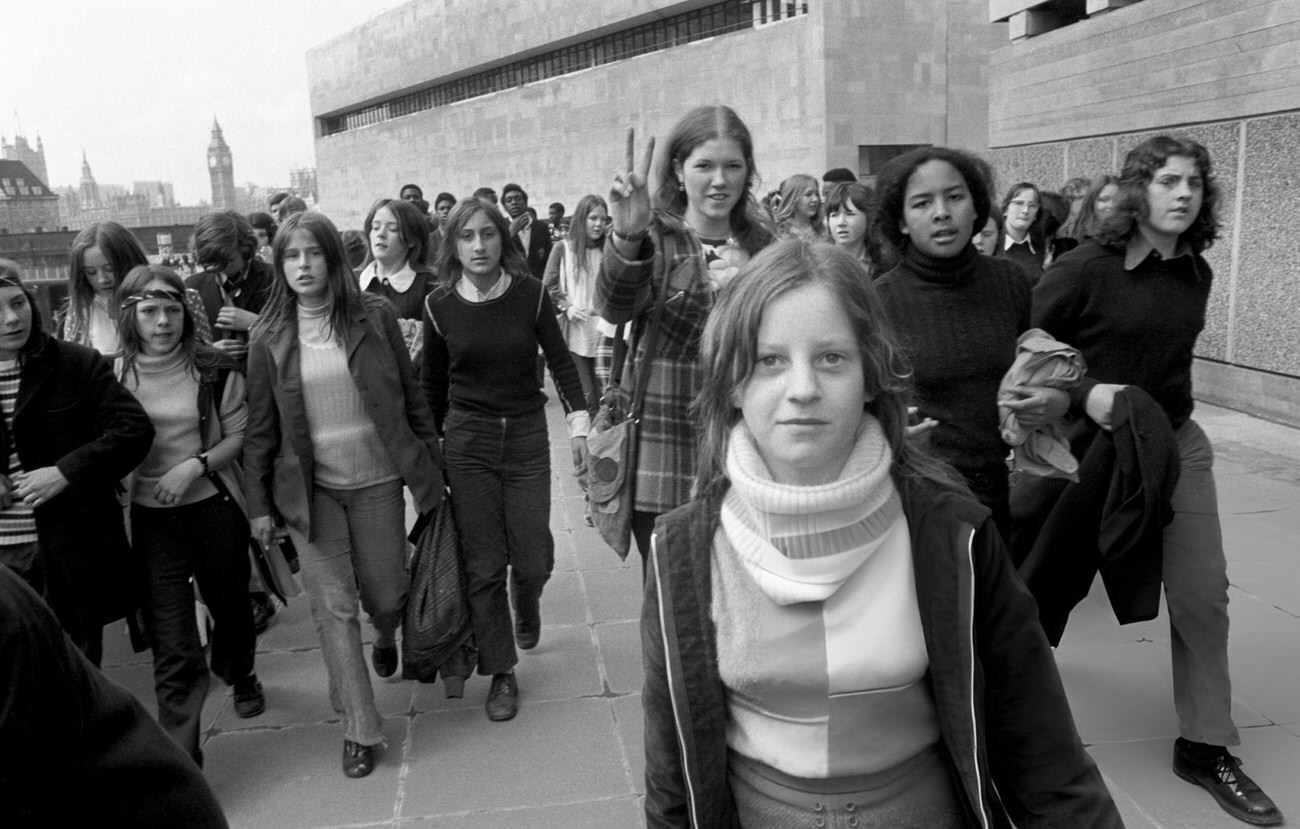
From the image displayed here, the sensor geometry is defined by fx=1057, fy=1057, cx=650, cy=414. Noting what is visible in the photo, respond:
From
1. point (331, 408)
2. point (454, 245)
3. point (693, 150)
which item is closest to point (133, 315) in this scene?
point (331, 408)

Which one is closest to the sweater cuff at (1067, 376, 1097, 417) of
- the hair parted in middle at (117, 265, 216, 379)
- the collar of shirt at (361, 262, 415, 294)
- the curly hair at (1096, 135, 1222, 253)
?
the curly hair at (1096, 135, 1222, 253)

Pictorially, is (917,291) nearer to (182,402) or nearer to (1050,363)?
(1050,363)

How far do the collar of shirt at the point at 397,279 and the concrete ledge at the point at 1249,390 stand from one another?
5.84 m

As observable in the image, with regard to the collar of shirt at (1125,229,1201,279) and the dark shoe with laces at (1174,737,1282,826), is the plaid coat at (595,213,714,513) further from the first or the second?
the dark shoe with laces at (1174,737,1282,826)

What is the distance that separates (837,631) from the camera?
5.17 feet

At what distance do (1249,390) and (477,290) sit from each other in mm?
6970

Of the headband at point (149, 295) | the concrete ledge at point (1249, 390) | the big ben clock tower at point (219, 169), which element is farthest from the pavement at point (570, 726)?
the big ben clock tower at point (219, 169)

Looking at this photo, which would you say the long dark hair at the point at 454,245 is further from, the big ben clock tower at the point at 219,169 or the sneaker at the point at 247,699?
the big ben clock tower at the point at 219,169

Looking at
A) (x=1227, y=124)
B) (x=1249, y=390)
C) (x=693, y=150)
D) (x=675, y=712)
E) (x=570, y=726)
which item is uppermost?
(x=1227, y=124)

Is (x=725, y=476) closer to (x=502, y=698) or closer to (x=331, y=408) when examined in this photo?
(x=331, y=408)

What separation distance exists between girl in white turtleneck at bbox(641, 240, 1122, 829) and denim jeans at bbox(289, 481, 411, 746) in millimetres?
2355

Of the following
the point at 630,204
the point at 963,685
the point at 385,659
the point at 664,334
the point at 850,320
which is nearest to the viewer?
the point at 963,685

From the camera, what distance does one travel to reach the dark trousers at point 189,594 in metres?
3.76

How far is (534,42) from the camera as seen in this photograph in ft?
120
